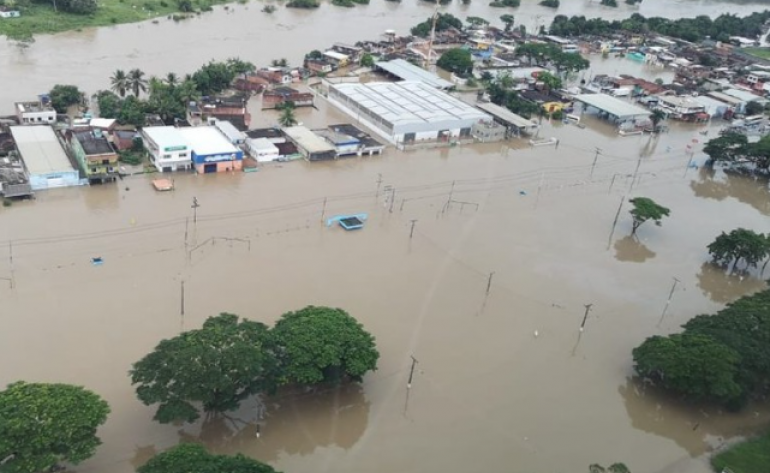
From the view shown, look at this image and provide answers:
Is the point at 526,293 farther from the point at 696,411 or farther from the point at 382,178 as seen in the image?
the point at 382,178

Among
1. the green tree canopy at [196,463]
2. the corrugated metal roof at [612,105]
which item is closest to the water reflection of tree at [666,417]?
the green tree canopy at [196,463]

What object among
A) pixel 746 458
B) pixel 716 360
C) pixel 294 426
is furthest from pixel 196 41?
pixel 746 458

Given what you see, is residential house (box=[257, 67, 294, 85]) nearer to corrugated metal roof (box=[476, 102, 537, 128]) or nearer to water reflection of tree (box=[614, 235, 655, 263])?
corrugated metal roof (box=[476, 102, 537, 128])

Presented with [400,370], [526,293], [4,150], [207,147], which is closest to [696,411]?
[526,293]

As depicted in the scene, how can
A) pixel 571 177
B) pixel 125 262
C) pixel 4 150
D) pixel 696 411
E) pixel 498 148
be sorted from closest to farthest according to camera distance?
pixel 696 411
pixel 125 262
pixel 4 150
pixel 571 177
pixel 498 148

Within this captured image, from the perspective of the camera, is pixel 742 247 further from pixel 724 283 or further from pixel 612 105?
pixel 612 105

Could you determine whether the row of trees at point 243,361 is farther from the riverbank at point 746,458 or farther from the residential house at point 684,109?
the residential house at point 684,109

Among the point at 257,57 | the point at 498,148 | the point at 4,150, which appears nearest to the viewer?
the point at 4,150
